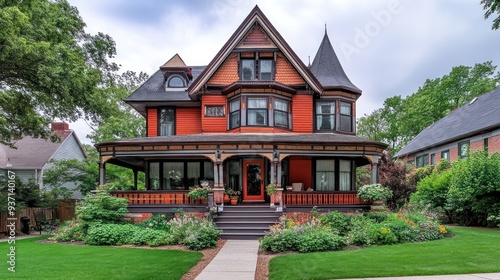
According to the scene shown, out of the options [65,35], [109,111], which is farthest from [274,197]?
[65,35]

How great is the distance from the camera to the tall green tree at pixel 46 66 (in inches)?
559

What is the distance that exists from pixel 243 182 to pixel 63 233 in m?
8.04

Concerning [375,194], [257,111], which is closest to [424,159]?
[375,194]

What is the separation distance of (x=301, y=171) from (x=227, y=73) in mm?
6335

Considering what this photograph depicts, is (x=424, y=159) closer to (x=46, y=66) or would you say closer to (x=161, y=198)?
(x=161, y=198)

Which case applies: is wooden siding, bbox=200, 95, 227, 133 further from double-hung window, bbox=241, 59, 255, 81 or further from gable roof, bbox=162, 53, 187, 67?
gable roof, bbox=162, 53, 187, 67

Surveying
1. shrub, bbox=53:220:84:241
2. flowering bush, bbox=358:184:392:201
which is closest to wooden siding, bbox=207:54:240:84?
flowering bush, bbox=358:184:392:201

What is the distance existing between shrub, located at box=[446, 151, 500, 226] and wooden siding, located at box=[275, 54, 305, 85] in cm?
849

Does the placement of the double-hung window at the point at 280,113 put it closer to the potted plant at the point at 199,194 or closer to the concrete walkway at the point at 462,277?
the potted plant at the point at 199,194

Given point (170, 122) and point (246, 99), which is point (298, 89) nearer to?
point (246, 99)

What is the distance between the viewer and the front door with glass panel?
18.3 metres

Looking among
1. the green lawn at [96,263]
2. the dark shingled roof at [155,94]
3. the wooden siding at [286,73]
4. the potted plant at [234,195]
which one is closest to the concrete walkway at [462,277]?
the green lawn at [96,263]

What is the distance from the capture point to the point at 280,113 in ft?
63.2

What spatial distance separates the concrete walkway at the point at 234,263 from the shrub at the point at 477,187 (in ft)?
31.3
